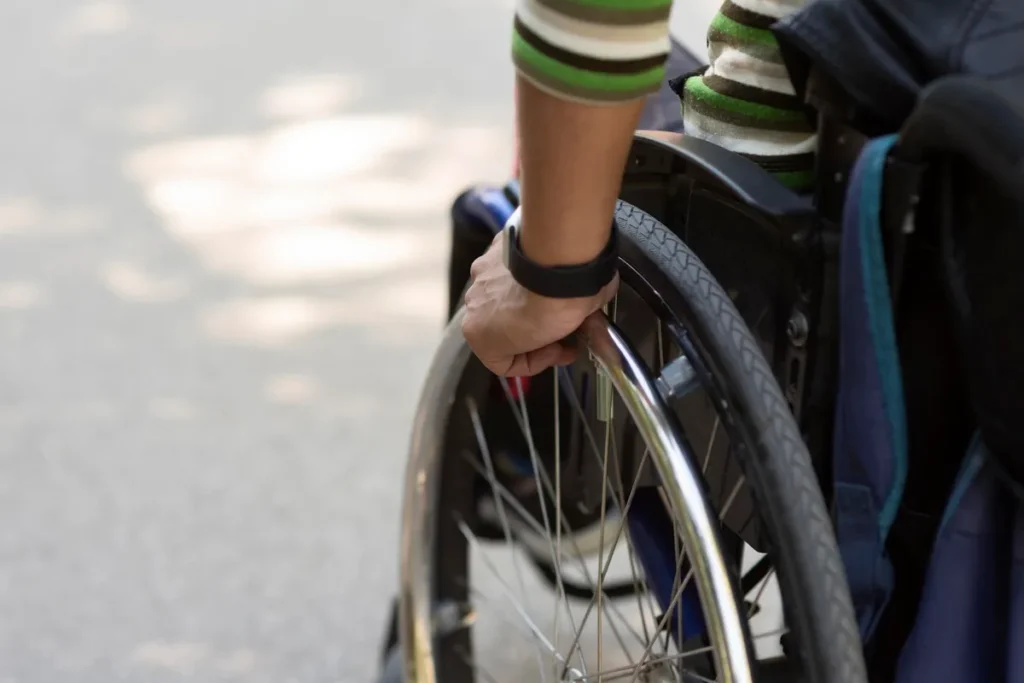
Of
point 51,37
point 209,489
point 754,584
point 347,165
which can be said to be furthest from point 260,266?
point 754,584

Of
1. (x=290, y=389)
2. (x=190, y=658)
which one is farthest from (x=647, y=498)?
(x=290, y=389)

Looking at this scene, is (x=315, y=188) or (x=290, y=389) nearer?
(x=290, y=389)

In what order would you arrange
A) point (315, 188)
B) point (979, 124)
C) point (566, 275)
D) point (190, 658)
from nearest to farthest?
point (979, 124) → point (566, 275) → point (190, 658) → point (315, 188)

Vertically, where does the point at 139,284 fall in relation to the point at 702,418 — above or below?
below

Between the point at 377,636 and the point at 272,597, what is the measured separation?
140 millimetres

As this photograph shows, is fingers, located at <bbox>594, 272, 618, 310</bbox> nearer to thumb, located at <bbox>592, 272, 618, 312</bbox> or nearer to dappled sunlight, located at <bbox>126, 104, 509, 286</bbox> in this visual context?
thumb, located at <bbox>592, 272, 618, 312</bbox>

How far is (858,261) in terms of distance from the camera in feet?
2.12

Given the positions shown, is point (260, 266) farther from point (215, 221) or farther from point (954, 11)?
point (954, 11)

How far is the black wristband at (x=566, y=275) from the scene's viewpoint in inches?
26.4

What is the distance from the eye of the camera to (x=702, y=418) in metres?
0.80

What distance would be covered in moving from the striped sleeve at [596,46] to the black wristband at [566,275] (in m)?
0.11

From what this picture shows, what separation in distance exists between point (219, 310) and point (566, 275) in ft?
4.48

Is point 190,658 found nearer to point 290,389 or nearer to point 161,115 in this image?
point 290,389

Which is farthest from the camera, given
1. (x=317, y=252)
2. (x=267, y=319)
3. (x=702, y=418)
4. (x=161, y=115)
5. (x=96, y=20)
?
(x=96, y=20)
